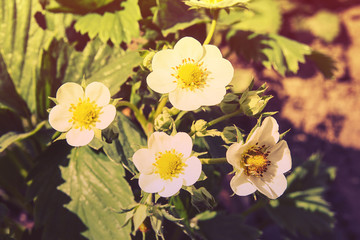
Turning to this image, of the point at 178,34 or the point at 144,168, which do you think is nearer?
the point at 144,168

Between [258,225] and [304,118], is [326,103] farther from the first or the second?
[258,225]

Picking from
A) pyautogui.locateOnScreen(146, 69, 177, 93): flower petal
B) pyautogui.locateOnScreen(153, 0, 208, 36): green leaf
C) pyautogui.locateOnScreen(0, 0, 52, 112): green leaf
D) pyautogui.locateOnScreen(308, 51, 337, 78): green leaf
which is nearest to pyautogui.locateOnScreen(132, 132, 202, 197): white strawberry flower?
pyautogui.locateOnScreen(146, 69, 177, 93): flower petal

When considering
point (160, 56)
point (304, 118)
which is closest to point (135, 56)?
point (160, 56)

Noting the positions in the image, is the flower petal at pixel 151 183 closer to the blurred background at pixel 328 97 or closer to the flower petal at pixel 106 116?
the flower petal at pixel 106 116

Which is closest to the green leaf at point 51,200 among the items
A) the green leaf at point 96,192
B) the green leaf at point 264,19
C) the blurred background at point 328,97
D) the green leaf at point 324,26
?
the green leaf at point 96,192

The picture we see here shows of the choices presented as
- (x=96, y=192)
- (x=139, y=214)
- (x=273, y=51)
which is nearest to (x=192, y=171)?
(x=139, y=214)

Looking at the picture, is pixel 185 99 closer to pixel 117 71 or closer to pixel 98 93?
pixel 98 93
